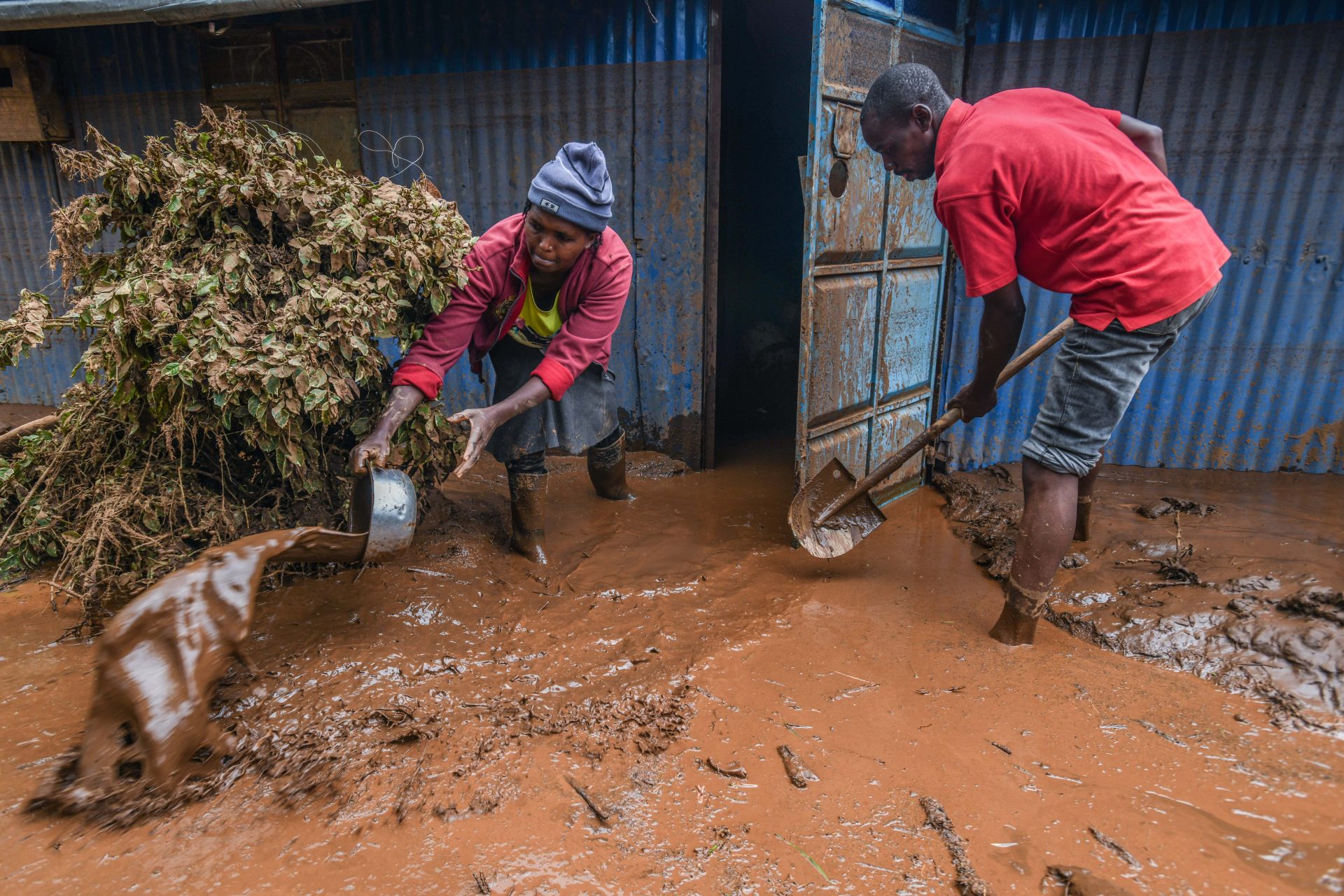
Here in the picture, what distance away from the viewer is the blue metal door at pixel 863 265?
10.4 feet

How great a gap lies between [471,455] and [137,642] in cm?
108

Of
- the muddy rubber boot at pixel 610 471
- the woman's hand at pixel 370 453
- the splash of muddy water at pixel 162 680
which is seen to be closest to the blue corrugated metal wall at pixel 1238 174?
the muddy rubber boot at pixel 610 471

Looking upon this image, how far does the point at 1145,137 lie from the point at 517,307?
242cm

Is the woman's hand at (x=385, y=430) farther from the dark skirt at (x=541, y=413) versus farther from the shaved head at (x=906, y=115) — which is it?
the shaved head at (x=906, y=115)

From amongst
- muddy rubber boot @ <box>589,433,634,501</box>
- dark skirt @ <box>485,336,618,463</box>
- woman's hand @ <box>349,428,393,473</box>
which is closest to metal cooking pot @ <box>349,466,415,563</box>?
Answer: woman's hand @ <box>349,428,393,473</box>

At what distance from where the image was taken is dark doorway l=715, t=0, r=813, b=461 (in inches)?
230

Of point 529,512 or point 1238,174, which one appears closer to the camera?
point 529,512

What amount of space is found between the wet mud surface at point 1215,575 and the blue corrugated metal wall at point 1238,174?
0.93 ft

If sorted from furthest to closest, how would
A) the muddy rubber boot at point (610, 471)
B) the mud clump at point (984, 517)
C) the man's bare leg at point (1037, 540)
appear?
the muddy rubber boot at point (610, 471) < the mud clump at point (984, 517) < the man's bare leg at point (1037, 540)

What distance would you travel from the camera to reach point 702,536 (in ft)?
11.8

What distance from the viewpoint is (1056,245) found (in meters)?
2.37

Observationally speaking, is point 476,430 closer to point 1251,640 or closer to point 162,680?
point 162,680

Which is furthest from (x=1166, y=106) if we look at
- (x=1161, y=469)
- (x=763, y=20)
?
(x=763, y=20)

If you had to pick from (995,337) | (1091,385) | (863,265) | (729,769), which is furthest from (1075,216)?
(729,769)
